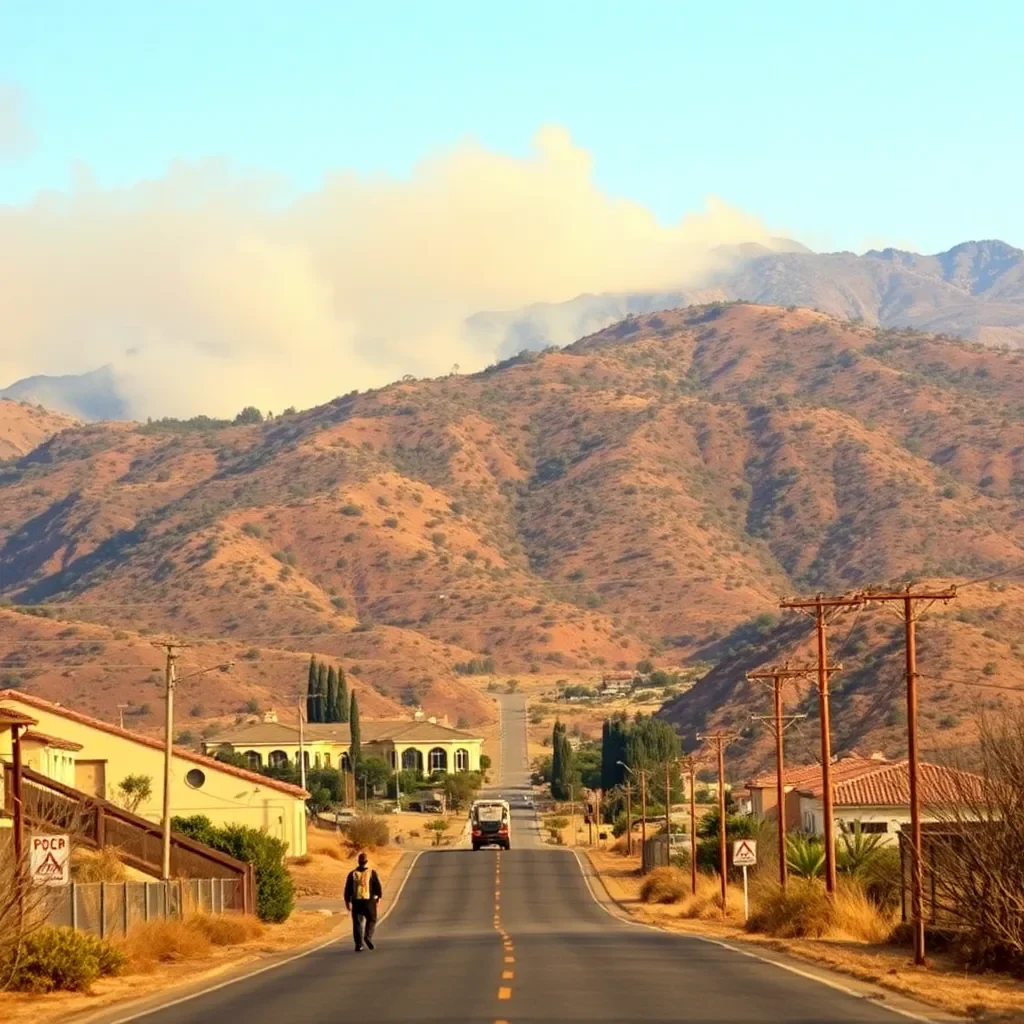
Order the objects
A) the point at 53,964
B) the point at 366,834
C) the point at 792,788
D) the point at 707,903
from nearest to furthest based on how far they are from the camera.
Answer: the point at 53,964, the point at 707,903, the point at 792,788, the point at 366,834

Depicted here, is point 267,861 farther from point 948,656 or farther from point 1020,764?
point 948,656

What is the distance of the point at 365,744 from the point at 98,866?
11264 centimetres

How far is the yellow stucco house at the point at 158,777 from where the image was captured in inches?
A: 2965

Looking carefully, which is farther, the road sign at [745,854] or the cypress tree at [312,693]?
the cypress tree at [312,693]

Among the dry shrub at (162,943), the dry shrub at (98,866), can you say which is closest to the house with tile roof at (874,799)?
the dry shrub at (98,866)

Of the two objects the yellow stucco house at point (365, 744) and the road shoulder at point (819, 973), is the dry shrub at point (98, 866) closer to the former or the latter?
the road shoulder at point (819, 973)

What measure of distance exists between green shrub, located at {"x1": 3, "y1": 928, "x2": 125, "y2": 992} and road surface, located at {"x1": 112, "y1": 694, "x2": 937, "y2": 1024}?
2.41 m

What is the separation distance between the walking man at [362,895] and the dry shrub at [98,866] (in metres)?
9.60

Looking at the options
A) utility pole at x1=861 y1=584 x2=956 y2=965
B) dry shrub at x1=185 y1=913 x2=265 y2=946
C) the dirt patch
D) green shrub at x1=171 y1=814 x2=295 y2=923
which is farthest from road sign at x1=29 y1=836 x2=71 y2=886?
green shrub at x1=171 y1=814 x2=295 y2=923

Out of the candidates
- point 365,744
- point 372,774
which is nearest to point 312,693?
point 365,744

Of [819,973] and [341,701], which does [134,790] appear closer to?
[819,973]

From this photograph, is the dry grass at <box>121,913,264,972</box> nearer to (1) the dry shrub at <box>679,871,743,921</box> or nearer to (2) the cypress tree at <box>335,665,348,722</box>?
(1) the dry shrub at <box>679,871,743,921</box>

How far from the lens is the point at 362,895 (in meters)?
38.4

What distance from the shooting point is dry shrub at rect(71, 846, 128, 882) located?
1895 inches
